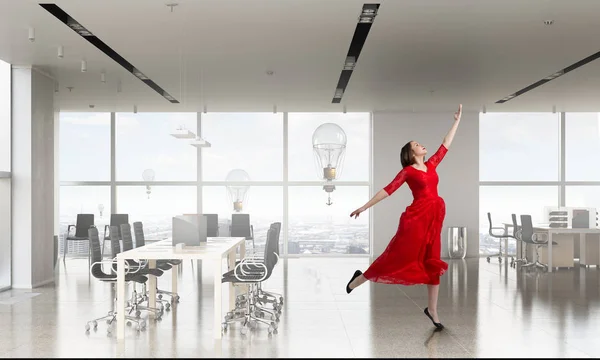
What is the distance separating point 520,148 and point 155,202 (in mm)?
8067

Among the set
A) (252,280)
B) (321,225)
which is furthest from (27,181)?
(321,225)

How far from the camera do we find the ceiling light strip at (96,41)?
245 inches

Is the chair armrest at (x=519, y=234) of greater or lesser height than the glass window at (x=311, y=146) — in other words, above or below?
below

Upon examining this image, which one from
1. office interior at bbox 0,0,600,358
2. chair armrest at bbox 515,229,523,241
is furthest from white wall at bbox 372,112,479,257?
chair armrest at bbox 515,229,523,241

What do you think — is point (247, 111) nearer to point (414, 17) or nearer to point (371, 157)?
point (371, 157)

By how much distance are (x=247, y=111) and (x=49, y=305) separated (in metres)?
6.81

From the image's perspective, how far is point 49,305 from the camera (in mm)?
7141

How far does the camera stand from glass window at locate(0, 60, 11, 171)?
28.5ft

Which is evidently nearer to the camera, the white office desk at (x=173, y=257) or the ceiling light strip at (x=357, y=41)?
the white office desk at (x=173, y=257)

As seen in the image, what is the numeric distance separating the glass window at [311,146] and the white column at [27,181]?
19.3ft

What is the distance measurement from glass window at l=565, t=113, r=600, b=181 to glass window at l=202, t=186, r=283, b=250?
20.9 feet

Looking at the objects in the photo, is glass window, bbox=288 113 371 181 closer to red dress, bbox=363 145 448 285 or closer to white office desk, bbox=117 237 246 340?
white office desk, bbox=117 237 246 340

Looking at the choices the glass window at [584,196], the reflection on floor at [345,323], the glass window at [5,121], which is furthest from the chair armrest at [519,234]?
the glass window at [5,121]

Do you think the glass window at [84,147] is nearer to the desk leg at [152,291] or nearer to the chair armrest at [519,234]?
the desk leg at [152,291]
